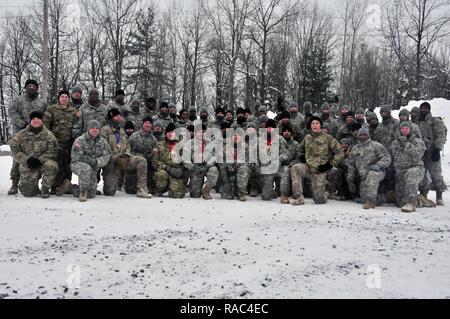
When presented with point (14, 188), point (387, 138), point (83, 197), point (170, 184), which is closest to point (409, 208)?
point (387, 138)

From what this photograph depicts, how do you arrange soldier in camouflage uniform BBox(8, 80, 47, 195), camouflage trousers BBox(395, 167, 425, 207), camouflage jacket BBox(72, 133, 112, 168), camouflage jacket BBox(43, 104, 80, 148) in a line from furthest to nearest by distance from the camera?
camouflage jacket BBox(43, 104, 80, 148), soldier in camouflage uniform BBox(8, 80, 47, 195), camouflage jacket BBox(72, 133, 112, 168), camouflage trousers BBox(395, 167, 425, 207)

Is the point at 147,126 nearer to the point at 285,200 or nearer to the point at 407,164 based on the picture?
the point at 285,200

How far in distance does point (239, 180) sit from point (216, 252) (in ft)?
12.4

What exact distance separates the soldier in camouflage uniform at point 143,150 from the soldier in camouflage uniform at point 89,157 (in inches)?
28.8

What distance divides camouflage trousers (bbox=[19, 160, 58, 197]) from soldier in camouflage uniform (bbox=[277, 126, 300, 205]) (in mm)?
4142

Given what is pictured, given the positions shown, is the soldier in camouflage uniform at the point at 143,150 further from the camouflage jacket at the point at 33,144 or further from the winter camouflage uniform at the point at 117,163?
the camouflage jacket at the point at 33,144

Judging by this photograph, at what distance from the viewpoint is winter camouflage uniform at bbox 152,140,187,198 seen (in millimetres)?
7719

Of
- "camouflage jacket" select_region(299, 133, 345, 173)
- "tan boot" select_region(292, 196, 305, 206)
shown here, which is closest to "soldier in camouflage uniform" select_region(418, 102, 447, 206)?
"camouflage jacket" select_region(299, 133, 345, 173)

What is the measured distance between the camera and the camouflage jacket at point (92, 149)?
7148mm

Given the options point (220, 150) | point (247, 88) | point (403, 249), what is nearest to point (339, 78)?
point (247, 88)

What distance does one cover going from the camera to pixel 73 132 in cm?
768

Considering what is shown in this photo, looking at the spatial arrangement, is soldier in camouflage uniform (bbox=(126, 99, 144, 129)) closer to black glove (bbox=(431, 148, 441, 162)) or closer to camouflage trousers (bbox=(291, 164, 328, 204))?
camouflage trousers (bbox=(291, 164, 328, 204))

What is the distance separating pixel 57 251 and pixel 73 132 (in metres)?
4.23

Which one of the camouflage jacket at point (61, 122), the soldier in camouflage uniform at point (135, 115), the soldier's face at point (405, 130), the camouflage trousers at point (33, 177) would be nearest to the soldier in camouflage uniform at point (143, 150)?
the soldier in camouflage uniform at point (135, 115)
